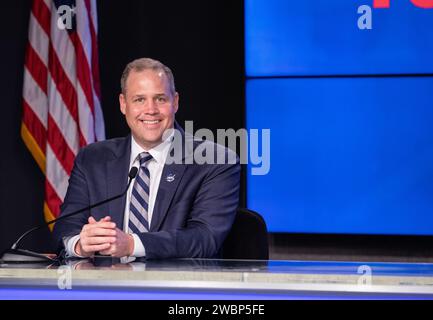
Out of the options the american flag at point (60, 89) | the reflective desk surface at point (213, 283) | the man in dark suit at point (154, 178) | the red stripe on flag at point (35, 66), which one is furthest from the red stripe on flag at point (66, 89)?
the reflective desk surface at point (213, 283)

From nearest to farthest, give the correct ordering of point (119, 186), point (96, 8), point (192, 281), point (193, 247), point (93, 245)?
1. point (192, 281)
2. point (93, 245)
3. point (193, 247)
4. point (119, 186)
5. point (96, 8)

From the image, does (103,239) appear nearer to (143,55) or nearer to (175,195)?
(175,195)

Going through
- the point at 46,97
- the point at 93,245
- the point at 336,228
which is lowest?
the point at 336,228

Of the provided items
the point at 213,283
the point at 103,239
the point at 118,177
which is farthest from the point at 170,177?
the point at 213,283

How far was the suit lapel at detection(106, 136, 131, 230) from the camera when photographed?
7.96ft

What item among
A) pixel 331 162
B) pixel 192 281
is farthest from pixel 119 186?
pixel 331 162

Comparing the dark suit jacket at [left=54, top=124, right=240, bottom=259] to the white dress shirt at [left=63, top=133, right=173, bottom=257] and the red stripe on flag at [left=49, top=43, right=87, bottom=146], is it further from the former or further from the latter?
the red stripe on flag at [left=49, top=43, right=87, bottom=146]

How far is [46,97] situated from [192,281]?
2.81 metres

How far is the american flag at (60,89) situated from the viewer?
3.99 m

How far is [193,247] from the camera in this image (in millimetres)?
2256

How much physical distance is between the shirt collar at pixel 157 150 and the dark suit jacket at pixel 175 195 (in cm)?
2

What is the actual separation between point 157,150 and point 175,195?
0.19m

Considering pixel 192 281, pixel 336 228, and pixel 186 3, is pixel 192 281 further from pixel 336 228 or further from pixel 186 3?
pixel 186 3

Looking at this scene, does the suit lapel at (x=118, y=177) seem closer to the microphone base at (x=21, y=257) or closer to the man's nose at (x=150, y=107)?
the man's nose at (x=150, y=107)
